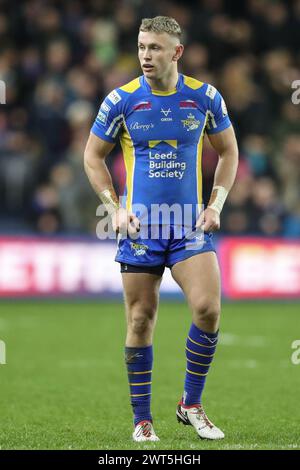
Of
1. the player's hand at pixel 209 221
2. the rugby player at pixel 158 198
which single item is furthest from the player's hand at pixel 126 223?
the player's hand at pixel 209 221

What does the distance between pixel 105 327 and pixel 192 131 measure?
6.57 m

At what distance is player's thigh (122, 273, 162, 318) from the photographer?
6402 millimetres

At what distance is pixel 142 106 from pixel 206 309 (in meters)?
1.17

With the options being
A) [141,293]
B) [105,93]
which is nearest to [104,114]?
[141,293]

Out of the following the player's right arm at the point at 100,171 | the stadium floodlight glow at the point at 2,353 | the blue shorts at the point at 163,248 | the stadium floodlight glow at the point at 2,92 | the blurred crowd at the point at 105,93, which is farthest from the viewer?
the blurred crowd at the point at 105,93

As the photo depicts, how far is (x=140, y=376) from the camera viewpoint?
6.52 metres

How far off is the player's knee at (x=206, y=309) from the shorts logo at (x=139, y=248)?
0.41 meters

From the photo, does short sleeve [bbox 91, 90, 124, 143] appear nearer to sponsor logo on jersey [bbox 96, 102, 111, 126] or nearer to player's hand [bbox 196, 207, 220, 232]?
sponsor logo on jersey [bbox 96, 102, 111, 126]

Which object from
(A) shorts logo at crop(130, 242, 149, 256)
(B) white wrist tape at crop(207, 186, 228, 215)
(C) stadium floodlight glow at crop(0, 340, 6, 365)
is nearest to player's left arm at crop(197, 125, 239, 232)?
(B) white wrist tape at crop(207, 186, 228, 215)

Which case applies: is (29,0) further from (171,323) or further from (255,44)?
(171,323)

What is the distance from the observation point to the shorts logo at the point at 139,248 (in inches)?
253

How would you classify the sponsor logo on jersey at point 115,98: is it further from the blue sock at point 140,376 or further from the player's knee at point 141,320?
the blue sock at point 140,376

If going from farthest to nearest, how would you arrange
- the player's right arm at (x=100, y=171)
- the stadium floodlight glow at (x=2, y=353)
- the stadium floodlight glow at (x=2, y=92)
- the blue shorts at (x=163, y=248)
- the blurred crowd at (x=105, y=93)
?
1. the blurred crowd at (x=105, y=93)
2. the stadium floodlight glow at (x=2, y=92)
3. the stadium floodlight glow at (x=2, y=353)
4. the player's right arm at (x=100, y=171)
5. the blue shorts at (x=163, y=248)
